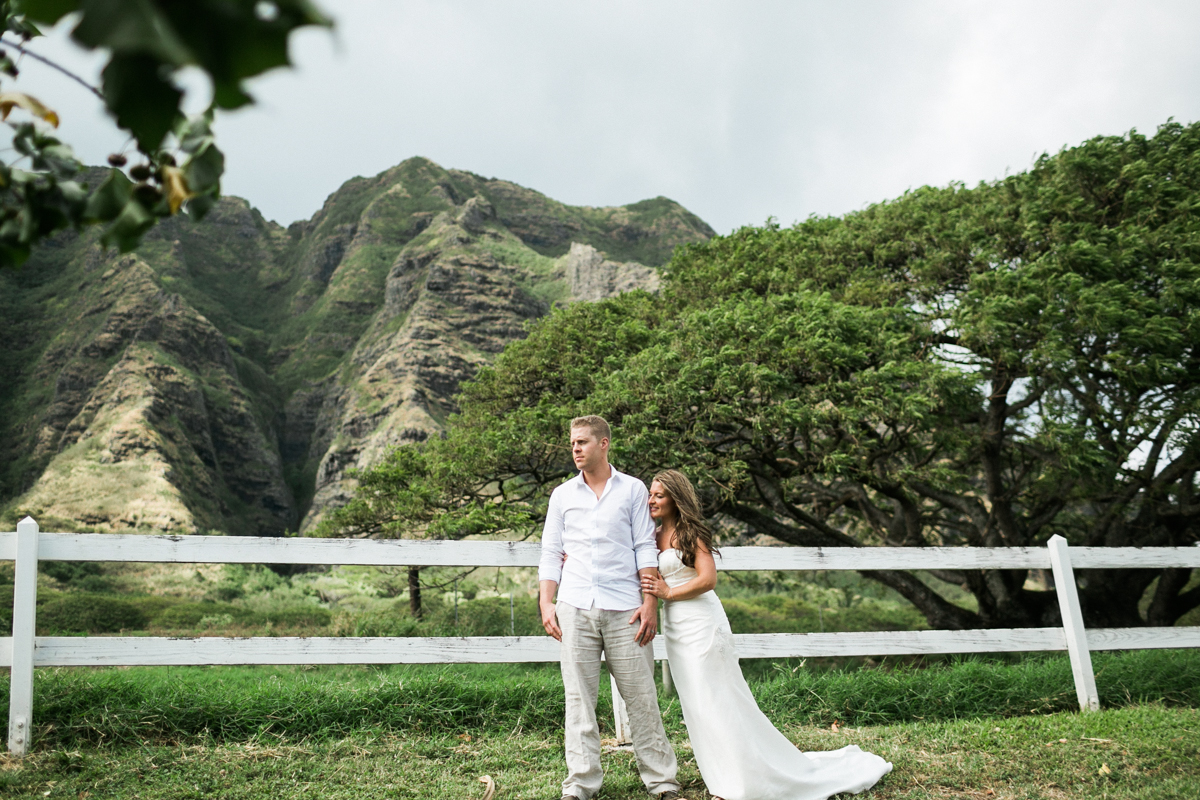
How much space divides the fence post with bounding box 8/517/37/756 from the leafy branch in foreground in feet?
12.6

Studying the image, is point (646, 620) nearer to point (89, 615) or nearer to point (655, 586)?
point (655, 586)

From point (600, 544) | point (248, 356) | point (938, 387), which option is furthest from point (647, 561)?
point (248, 356)

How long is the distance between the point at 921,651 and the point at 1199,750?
1.58m

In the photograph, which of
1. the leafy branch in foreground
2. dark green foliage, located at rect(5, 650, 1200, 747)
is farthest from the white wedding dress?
the leafy branch in foreground

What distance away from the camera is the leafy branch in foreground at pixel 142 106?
565 millimetres

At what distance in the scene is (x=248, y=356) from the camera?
85.1 meters

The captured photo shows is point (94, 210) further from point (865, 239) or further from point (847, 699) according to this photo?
point (865, 239)

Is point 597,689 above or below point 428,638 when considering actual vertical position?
below

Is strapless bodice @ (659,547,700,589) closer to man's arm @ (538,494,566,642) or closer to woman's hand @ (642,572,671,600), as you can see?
woman's hand @ (642,572,671,600)

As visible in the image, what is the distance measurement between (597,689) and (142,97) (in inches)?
133

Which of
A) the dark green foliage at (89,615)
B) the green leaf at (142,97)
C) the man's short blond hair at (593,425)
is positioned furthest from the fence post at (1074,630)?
the dark green foliage at (89,615)

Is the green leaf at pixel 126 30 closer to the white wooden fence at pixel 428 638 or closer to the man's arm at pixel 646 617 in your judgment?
the man's arm at pixel 646 617

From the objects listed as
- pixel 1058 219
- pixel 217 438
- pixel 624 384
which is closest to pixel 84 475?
pixel 217 438

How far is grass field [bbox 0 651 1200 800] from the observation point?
378 cm
